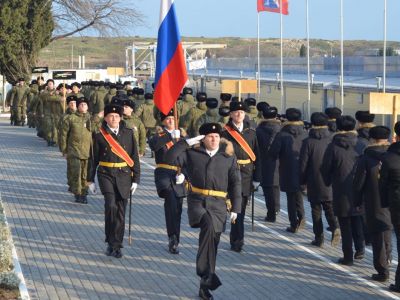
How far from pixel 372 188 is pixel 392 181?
0.71m

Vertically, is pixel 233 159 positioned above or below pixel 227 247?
above

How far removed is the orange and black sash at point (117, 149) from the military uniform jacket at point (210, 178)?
2.10 m

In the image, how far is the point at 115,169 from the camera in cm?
1194

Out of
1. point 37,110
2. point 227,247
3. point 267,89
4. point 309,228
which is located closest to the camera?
point 227,247

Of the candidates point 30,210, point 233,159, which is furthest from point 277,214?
point 233,159

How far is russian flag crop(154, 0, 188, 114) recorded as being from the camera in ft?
37.8

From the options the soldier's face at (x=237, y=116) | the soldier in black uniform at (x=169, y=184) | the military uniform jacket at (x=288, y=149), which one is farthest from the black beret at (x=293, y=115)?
the soldier in black uniform at (x=169, y=184)

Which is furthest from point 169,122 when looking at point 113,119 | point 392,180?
point 392,180

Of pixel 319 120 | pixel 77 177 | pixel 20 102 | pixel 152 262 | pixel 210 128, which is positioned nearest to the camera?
pixel 210 128

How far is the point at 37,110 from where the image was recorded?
27.2 metres

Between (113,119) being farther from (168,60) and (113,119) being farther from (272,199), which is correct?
(272,199)

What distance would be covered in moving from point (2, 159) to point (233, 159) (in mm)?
14281

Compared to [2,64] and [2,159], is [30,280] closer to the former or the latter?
[2,159]

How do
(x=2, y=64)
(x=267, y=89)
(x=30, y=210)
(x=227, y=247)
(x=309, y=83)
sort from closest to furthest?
(x=227, y=247), (x=30, y=210), (x=309, y=83), (x=267, y=89), (x=2, y=64)
